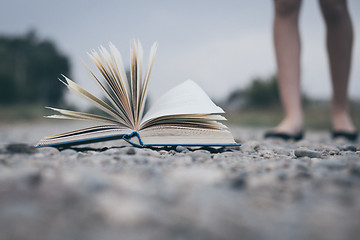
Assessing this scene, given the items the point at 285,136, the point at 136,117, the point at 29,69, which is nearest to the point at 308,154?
the point at 136,117

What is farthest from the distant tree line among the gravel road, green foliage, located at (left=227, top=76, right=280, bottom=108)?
the gravel road

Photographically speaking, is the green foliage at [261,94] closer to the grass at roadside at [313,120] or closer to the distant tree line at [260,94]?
the distant tree line at [260,94]

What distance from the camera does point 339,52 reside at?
292 cm

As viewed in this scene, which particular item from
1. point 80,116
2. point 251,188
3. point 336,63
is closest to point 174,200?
point 251,188

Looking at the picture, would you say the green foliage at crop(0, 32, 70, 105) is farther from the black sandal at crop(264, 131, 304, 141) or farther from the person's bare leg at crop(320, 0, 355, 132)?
the person's bare leg at crop(320, 0, 355, 132)

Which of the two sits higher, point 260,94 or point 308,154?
point 260,94

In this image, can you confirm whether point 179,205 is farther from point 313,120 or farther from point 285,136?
point 313,120

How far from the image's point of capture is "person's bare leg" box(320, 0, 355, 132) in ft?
8.96

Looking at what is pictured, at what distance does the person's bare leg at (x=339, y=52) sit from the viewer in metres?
2.73

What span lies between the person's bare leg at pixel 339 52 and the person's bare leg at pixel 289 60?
0.36m

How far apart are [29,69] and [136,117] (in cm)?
1819

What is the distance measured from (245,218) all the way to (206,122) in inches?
36.2

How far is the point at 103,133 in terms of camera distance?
1460 millimetres

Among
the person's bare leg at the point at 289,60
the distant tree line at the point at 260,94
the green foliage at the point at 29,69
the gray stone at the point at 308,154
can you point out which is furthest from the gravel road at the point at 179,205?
the green foliage at the point at 29,69
